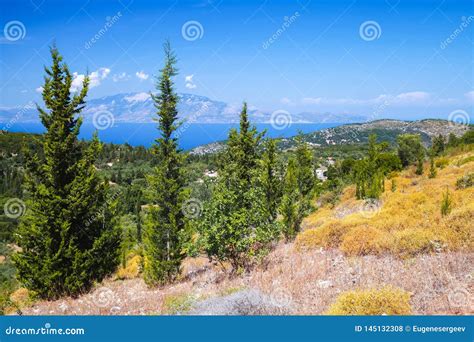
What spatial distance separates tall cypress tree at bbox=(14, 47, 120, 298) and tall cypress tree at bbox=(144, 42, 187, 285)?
103 inches

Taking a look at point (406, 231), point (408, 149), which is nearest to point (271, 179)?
point (406, 231)

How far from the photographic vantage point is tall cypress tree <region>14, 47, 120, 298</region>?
50.1ft

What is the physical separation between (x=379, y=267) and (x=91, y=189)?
13224 millimetres

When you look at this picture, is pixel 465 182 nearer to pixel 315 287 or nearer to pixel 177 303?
pixel 315 287

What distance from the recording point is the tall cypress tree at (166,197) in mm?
18359

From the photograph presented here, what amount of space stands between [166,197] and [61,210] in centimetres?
542

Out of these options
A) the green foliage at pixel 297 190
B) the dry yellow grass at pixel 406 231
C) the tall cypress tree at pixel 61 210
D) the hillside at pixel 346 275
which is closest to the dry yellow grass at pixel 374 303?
the hillside at pixel 346 275

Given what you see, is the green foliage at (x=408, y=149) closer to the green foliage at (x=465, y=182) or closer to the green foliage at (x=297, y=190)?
the green foliage at (x=465, y=182)

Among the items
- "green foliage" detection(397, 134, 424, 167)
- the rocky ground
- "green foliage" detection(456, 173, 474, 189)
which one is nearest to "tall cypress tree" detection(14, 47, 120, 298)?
the rocky ground

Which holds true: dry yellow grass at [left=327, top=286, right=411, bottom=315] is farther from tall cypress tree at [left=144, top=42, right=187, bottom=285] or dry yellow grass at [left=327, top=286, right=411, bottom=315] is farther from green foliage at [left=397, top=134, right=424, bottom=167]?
green foliage at [left=397, top=134, right=424, bottom=167]

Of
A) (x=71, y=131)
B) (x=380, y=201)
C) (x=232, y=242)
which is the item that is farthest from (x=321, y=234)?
(x=71, y=131)

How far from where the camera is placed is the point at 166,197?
19172mm

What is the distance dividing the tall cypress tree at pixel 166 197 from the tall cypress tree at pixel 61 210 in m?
2.62

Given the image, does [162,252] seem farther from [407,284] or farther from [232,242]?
[407,284]
